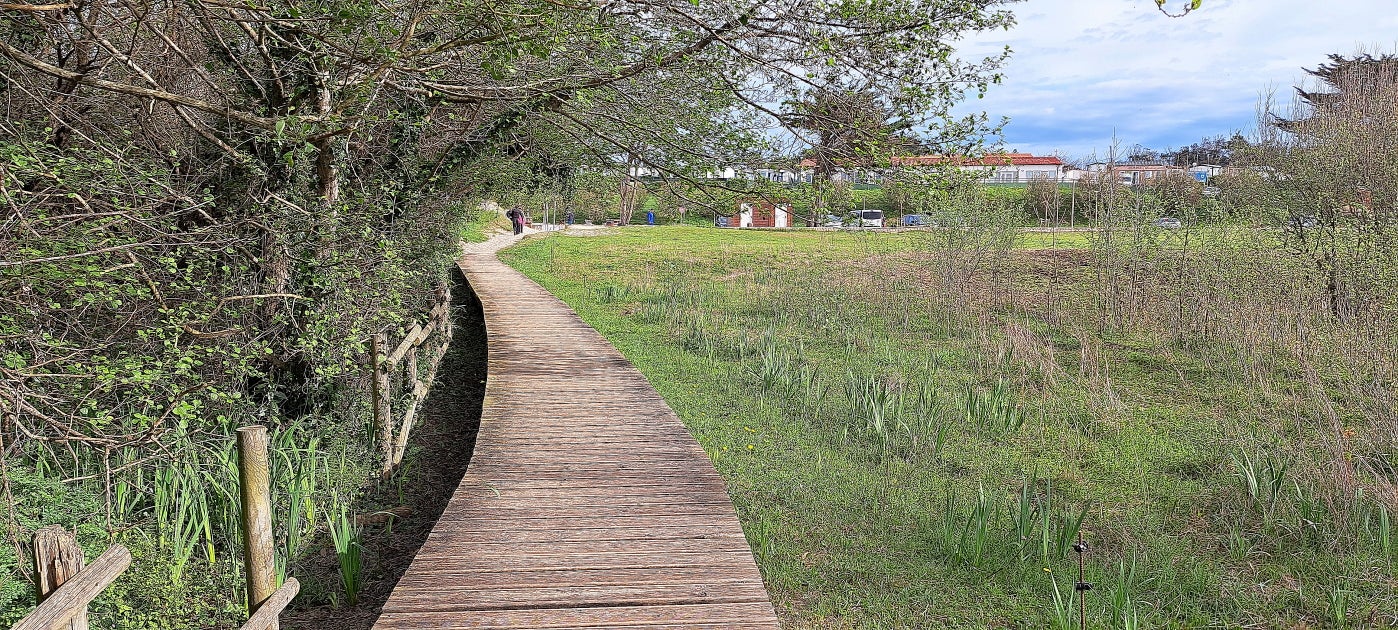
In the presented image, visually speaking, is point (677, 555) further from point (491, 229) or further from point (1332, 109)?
point (491, 229)

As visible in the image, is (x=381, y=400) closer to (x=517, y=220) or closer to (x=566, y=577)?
(x=566, y=577)

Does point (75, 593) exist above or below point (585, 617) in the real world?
above

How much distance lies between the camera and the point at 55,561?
2.08 meters

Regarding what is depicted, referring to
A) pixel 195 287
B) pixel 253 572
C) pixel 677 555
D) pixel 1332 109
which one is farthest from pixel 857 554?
pixel 1332 109

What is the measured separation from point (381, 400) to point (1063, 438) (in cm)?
496

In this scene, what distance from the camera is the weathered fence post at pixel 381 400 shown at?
19.2ft

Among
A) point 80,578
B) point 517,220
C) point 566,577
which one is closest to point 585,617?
point 566,577

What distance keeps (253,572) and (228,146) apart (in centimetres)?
273

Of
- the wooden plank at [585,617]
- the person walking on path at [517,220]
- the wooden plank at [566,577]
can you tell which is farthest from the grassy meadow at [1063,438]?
the person walking on path at [517,220]

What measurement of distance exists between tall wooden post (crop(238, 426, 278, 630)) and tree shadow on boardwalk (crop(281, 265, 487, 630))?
45.6 inches

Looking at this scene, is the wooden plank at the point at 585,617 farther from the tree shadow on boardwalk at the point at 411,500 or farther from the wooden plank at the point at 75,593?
the tree shadow on boardwalk at the point at 411,500

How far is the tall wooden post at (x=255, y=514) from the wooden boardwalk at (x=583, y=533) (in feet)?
1.49

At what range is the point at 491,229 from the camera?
111 ft

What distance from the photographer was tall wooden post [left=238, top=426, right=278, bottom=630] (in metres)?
3.08
